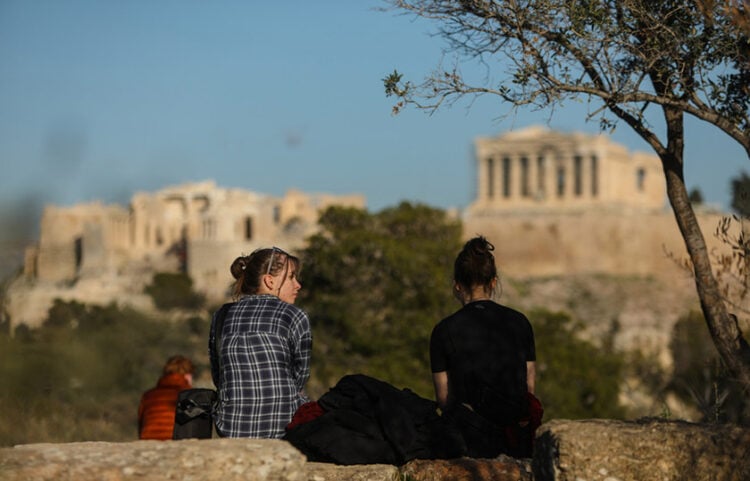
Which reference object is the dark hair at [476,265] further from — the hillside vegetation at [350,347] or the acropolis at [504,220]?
the acropolis at [504,220]

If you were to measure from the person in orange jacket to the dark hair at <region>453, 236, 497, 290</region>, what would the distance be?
229 cm

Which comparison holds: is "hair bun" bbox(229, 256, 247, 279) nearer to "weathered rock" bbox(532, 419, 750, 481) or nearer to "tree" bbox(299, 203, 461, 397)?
"weathered rock" bbox(532, 419, 750, 481)

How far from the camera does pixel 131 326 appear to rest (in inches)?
728

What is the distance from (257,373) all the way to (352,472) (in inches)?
20.0

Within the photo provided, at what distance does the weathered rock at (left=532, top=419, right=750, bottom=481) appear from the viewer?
3643mm

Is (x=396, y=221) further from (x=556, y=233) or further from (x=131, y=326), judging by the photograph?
(x=556, y=233)

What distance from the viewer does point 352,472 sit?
403 centimetres

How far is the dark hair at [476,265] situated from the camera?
443 centimetres

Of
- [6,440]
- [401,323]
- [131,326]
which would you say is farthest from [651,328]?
[6,440]

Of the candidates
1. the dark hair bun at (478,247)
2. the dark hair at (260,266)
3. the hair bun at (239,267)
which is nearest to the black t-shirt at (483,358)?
the dark hair bun at (478,247)

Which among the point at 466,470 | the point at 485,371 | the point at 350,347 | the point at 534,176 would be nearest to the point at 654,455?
the point at 466,470

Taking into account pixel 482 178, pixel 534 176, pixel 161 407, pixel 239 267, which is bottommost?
pixel 161 407

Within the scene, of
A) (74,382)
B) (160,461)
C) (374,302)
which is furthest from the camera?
(374,302)

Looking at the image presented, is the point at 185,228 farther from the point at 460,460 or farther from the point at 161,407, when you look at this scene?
the point at 460,460
